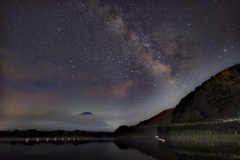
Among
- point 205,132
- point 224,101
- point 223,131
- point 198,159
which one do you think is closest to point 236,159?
point 198,159

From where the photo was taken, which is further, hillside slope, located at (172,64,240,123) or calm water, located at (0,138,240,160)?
hillside slope, located at (172,64,240,123)

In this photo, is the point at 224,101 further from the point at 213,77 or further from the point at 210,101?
the point at 213,77

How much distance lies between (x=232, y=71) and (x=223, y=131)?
279ft

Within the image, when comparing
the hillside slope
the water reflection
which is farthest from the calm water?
the hillside slope

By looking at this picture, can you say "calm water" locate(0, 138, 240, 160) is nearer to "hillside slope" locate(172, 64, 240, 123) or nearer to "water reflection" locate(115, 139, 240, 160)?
"water reflection" locate(115, 139, 240, 160)

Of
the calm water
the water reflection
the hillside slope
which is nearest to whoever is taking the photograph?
the water reflection

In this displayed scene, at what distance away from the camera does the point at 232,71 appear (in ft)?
572

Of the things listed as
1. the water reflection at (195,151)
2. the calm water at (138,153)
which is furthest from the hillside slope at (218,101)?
the water reflection at (195,151)

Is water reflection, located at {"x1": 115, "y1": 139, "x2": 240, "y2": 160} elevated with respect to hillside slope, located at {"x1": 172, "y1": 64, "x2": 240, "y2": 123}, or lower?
lower

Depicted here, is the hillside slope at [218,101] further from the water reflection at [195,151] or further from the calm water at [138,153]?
the water reflection at [195,151]

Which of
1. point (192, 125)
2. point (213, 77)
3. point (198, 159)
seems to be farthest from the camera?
point (213, 77)

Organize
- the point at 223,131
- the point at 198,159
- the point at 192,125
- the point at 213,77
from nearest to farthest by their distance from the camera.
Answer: the point at 198,159 → the point at 223,131 → the point at 192,125 → the point at 213,77

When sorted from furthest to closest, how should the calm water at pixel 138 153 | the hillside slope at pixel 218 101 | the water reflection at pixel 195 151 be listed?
the hillside slope at pixel 218 101
the calm water at pixel 138 153
the water reflection at pixel 195 151

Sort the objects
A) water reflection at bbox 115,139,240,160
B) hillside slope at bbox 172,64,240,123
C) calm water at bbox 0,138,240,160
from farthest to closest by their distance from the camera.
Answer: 1. hillside slope at bbox 172,64,240,123
2. calm water at bbox 0,138,240,160
3. water reflection at bbox 115,139,240,160
